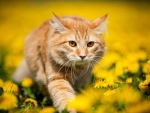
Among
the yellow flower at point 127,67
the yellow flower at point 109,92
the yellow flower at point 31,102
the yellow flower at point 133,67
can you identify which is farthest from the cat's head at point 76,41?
the yellow flower at point 109,92

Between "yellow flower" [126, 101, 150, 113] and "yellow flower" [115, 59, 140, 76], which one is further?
"yellow flower" [115, 59, 140, 76]

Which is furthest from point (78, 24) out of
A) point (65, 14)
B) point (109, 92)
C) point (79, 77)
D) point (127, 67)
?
point (65, 14)

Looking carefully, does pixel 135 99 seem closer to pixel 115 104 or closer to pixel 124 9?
pixel 115 104

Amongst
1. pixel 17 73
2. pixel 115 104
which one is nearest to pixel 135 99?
pixel 115 104

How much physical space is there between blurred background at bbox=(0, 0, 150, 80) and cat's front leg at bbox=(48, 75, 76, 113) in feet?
4.66

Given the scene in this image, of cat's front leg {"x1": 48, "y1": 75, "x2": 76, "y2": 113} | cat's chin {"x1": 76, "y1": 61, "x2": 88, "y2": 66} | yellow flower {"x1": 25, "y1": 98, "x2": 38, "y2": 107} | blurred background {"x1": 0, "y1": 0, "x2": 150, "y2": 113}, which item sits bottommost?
yellow flower {"x1": 25, "y1": 98, "x2": 38, "y2": 107}

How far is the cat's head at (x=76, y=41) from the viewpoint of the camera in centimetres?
433

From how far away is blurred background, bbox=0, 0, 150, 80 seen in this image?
6729mm

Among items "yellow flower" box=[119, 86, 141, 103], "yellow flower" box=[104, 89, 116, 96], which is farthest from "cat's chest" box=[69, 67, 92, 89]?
"yellow flower" box=[119, 86, 141, 103]

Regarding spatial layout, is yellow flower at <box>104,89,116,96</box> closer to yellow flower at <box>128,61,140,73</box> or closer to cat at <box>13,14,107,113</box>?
cat at <box>13,14,107,113</box>

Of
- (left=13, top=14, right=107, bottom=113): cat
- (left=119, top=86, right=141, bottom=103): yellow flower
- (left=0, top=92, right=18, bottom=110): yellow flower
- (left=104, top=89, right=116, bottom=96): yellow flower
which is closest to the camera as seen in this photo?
(left=119, top=86, right=141, bottom=103): yellow flower

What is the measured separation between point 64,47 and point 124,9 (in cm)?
967

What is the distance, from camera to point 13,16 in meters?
12.7

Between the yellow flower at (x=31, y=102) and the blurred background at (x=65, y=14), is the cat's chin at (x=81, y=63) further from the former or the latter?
the blurred background at (x=65, y=14)
